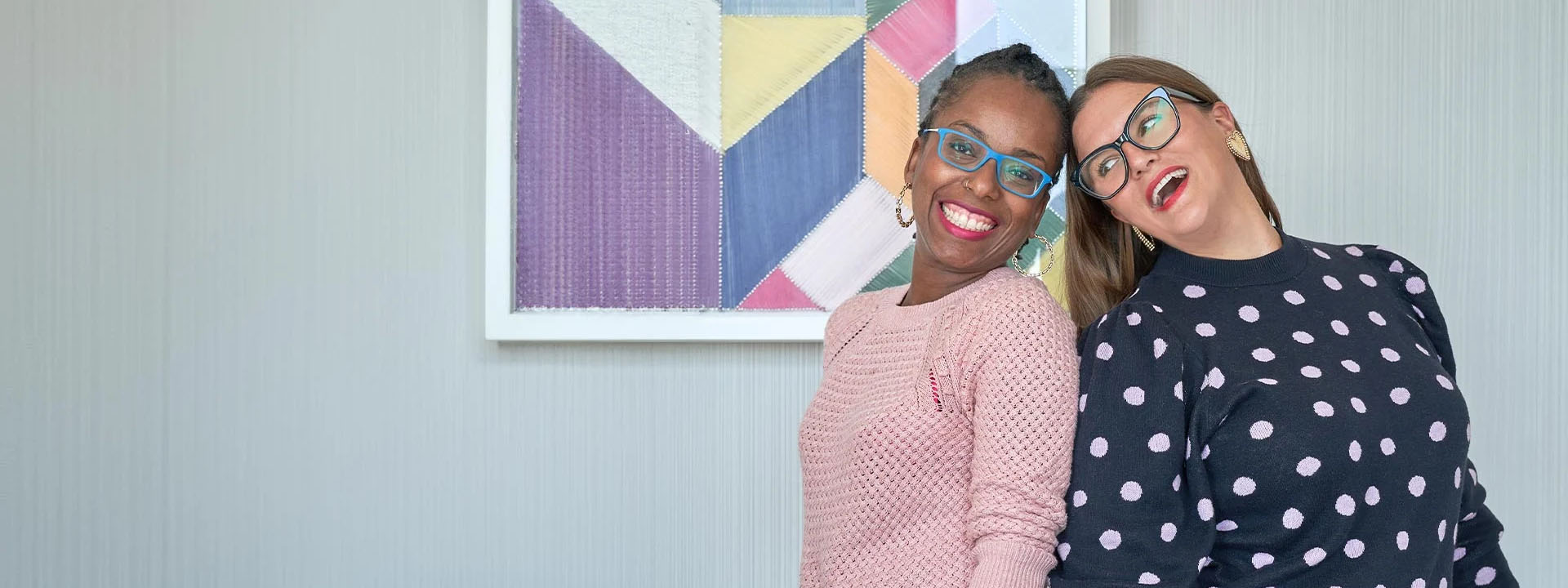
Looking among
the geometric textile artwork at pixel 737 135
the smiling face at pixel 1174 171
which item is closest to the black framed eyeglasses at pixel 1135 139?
the smiling face at pixel 1174 171

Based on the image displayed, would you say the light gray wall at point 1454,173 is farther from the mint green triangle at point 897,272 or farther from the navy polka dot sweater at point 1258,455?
the navy polka dot sweater at point 1258,455

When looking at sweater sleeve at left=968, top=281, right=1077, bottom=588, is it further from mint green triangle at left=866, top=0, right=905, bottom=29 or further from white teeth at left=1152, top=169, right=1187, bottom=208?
mint green triangle at left=866, top=0, right=905, bottom=29

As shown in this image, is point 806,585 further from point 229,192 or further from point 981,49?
point 229,192

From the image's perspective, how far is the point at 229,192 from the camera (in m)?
1.56

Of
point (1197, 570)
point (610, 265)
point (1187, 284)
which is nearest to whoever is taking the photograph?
point (1197, 570)

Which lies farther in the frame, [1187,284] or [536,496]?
[536,496]

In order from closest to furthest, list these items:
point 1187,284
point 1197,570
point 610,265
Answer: point 1197,570, point 1187,284, point 610,265

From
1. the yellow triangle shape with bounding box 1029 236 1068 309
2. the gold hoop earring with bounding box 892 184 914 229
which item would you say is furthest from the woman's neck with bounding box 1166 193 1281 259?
the yellow triangle shape with bounding box 1029 236 1068 309

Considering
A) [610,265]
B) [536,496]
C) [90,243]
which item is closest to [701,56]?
[610,265]

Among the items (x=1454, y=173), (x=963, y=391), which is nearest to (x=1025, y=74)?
(x=963, y=391)

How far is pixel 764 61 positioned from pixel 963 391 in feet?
2.36

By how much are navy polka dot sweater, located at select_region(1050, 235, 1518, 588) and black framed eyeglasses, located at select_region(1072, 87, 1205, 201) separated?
0.36 feet

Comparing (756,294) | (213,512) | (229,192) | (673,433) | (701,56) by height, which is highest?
(701,56)

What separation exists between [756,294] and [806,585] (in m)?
0.51
